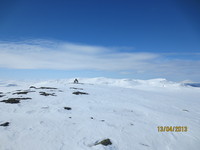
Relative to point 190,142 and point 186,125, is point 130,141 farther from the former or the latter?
point 186,125

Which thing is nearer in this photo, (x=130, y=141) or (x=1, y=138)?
(x=1, y=138)

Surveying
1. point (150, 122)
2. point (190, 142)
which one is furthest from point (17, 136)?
point (190, 142)

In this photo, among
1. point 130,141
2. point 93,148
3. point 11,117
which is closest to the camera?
point 93,148

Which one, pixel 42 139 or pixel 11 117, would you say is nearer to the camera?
pixel 42 139

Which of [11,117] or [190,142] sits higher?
[11,117]

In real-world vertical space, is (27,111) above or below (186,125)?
above

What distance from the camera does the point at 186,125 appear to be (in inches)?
360

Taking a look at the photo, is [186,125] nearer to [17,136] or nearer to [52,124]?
[52,124]

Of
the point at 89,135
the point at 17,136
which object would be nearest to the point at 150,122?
the point at 89,135

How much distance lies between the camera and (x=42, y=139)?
5.81m

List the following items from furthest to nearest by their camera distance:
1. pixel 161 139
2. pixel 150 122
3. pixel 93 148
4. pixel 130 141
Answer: pixel 150 122 → pixel 161 139 → pixel 130 141 → pixel 93 148

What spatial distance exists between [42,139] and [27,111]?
4.86 meters

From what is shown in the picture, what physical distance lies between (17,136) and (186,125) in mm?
12561

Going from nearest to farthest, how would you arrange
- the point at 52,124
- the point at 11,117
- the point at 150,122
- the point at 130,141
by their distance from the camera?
the point at 130,141 → the point at 52,124 → the point at 11,117 → the point at 150,122
